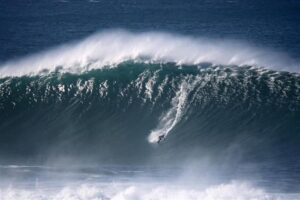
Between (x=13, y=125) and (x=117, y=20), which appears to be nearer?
(x=13, y=125)

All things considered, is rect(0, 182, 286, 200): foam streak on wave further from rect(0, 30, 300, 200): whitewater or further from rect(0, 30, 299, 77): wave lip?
rect(0, 30, 299, 77): wave lip

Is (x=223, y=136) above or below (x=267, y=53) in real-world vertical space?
below

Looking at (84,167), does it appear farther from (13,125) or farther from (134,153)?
(13,125)

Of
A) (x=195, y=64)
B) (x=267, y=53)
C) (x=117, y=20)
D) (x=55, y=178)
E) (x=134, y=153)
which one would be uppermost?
(x=117, y=20)

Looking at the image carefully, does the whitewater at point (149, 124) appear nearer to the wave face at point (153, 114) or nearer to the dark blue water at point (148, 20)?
the wave face at point (153, 114)

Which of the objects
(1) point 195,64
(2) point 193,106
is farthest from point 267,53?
(2) point 193,106

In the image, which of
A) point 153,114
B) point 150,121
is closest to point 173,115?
point 153,114

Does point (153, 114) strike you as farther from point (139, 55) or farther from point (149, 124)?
point (139, 55)
